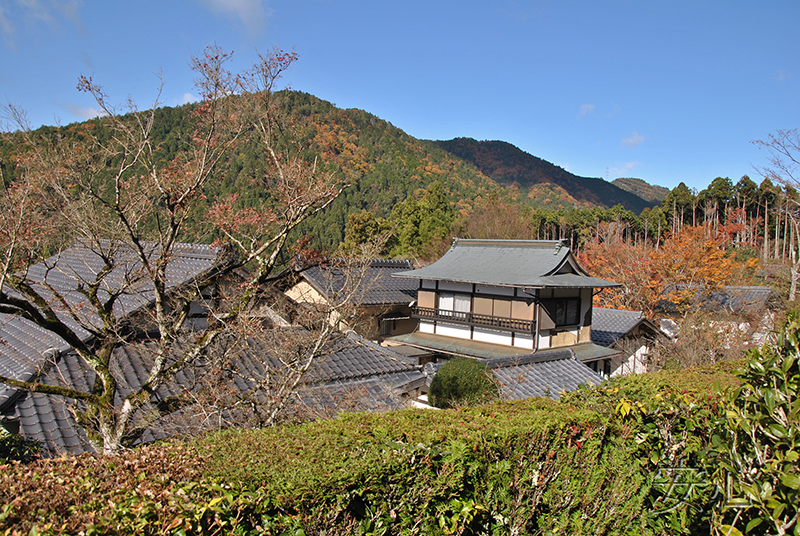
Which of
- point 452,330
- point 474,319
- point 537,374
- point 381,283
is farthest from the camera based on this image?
point 381,283

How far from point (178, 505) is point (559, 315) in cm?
1747

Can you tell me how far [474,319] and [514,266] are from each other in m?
2.71

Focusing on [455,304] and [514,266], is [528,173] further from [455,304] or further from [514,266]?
[455,304]

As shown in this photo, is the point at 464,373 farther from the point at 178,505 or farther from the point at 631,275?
the point at 631,275

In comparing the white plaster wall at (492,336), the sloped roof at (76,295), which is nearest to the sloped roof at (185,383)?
the sloped roof at (76,295)

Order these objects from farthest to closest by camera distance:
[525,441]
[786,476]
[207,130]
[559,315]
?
[559,315] < [207,130] < [525,441] < [786,476]

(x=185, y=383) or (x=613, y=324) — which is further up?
(x=185, y=383)

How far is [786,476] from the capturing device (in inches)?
99.0

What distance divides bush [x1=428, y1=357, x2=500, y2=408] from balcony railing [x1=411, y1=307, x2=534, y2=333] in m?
8.57

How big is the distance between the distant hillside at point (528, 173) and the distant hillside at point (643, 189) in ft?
20.6

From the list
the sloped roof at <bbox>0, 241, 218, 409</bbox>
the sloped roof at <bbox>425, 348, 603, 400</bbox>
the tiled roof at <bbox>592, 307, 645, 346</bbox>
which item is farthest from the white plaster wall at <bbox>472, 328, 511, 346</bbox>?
the sloped roof at <bbox>0, 241, 218, 409</bbox>

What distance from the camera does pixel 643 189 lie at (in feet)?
379

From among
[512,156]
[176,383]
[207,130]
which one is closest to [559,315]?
[176,383]

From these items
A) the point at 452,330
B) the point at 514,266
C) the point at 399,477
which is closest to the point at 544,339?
the point at 514,266
